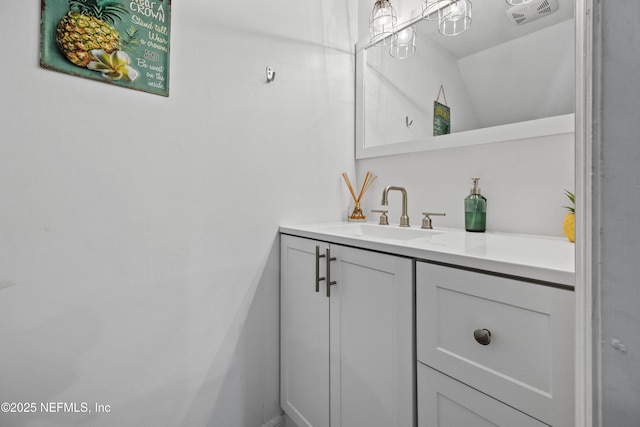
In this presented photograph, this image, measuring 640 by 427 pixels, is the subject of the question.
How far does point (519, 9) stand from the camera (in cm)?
106

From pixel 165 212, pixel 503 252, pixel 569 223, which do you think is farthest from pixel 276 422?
pixel 569 223

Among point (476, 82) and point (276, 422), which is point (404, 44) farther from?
point (276, 422)

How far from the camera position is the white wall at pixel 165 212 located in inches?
29.8

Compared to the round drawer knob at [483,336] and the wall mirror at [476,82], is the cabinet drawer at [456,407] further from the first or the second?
the wall mirror at [476,82]

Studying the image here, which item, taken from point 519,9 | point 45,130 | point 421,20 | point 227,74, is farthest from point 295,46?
point 45,130

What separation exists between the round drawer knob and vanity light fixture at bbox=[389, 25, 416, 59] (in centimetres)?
127

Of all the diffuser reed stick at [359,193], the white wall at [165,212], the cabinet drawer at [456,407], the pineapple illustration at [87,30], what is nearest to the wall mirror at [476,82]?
the diffuser reed stick at [359,193]

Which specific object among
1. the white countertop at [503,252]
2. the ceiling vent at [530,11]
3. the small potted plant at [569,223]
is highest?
the ceiling vent at [530,11]

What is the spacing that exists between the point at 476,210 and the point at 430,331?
Answer: 615 millimetres

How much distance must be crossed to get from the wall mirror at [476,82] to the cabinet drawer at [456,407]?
851mm

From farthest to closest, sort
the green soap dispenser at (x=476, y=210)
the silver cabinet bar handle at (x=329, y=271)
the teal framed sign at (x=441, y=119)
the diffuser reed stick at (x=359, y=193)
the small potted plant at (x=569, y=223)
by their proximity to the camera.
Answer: the diffuser reed stick at (x=359, y=193)
the teal framed sign at (x=441, y=119)
the green soap dispenser at (x=476, y=210)
the silver cabinet bar handle at (x=329, y=271)
the small potted plant at (x=569, y=223)

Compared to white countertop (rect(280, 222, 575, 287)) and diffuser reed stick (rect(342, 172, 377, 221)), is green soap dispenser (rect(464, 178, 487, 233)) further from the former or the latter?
diffuser reed stick (rect(342, 172, 377, 221))

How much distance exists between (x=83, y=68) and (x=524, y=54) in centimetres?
144

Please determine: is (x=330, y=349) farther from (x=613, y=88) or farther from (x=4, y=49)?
(x=4, y=49)
